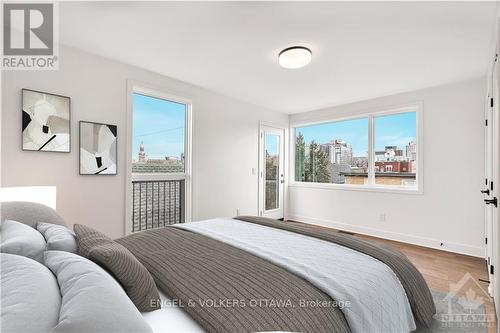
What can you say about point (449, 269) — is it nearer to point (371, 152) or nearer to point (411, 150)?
point (411, 150)

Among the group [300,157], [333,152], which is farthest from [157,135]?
[333,152]

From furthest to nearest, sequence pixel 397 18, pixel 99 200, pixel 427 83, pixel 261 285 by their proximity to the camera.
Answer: pixel 427 83, pixel 99 200, pixel 397 18, pixel 261 285

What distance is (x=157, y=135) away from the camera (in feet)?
11.4

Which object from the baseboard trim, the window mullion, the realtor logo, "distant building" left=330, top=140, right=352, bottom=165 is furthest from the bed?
"distant building" left=330, top=140, right=352, bottom=165

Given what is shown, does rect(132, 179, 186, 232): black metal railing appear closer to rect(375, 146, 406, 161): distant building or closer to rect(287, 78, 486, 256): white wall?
rect(287, 78, 486, 256): white wall

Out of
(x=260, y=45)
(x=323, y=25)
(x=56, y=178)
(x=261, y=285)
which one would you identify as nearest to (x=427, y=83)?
(x=323, y=25)

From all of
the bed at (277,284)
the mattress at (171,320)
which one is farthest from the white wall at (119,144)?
the mattress at (171,320)

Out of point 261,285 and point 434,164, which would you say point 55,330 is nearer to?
point 261,285

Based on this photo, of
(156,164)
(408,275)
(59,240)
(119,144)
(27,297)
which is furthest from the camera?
(156,164)

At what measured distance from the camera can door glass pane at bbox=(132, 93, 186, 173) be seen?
3.27m

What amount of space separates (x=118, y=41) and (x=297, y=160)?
13.4 feet

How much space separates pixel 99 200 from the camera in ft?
9.25

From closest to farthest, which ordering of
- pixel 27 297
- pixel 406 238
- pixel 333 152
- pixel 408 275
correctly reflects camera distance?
pixel 27 297 < pixel 408 275 < pixel 406 238 < pixel 333 152

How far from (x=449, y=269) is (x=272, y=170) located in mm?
3220
